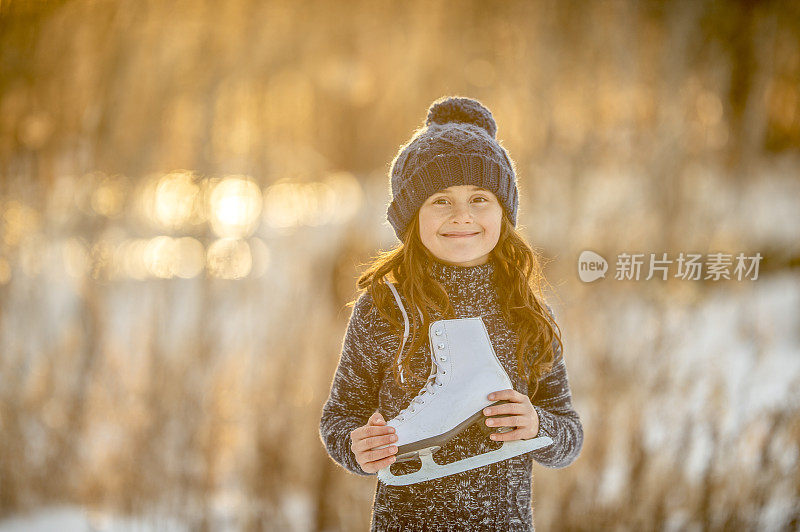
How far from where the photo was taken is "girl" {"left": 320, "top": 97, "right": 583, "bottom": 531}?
3.63 ft

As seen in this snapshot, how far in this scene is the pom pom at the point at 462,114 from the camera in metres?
1.22

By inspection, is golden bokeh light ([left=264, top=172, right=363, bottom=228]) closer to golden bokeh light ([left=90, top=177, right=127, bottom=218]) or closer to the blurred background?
the blurred background

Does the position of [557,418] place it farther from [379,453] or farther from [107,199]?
[107,199]

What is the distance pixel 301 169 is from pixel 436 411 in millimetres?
2490

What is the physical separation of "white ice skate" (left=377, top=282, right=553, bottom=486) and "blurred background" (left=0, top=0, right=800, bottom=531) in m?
2.27

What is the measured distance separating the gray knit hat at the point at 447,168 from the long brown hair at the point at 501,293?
4 cm

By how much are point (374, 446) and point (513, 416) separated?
0.71 feet

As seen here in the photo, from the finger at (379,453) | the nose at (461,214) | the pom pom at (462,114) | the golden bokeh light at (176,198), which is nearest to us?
the finger at (379,453)

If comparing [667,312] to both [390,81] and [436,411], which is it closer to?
[390,81]

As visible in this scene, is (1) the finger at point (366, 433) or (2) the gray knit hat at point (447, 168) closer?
(1) the finger at point (366, 433)

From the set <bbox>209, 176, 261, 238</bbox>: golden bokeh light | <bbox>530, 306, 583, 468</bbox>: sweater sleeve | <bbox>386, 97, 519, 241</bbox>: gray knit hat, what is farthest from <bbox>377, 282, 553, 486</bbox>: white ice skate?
<bbox>209, 176, 261, 238</bbox>: golden bokeh light

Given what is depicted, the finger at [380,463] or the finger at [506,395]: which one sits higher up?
the finger at [506,395]

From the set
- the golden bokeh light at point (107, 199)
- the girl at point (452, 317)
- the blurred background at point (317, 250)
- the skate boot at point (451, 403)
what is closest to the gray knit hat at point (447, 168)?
the girl at point (452, 317)

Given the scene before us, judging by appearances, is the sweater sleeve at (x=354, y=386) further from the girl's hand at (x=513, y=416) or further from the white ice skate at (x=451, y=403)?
the girl's hand at (x=513, y=416)
